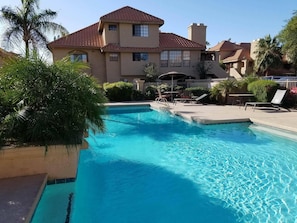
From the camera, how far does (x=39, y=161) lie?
445 centimetres

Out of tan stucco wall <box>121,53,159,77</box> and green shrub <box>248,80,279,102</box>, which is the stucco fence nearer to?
green shrub <box>248,80,279,102</box>

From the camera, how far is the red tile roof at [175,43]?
1076 inches

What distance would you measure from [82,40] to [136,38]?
5.95 meters

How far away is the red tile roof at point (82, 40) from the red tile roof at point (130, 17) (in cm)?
232

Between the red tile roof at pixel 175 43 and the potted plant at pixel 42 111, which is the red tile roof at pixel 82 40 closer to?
the red tile roof at pixel 175 43

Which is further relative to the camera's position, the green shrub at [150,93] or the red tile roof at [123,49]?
the red tile roof at [123,49]

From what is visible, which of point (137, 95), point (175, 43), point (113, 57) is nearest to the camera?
point (137, 95)

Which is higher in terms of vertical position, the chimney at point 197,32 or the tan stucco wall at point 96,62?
the chimney at point 197,32

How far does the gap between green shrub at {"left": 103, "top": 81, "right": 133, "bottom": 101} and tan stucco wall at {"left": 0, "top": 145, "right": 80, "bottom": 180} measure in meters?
16.4

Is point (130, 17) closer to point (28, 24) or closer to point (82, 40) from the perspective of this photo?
point (82, 40)

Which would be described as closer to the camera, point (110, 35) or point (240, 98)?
point (240, 98)

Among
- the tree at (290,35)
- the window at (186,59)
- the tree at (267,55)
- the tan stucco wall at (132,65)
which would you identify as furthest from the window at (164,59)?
the tree at (267,55)

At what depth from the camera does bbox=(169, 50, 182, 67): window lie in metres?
27.7

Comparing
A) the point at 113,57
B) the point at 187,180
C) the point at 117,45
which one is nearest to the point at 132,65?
the point at 113,57
